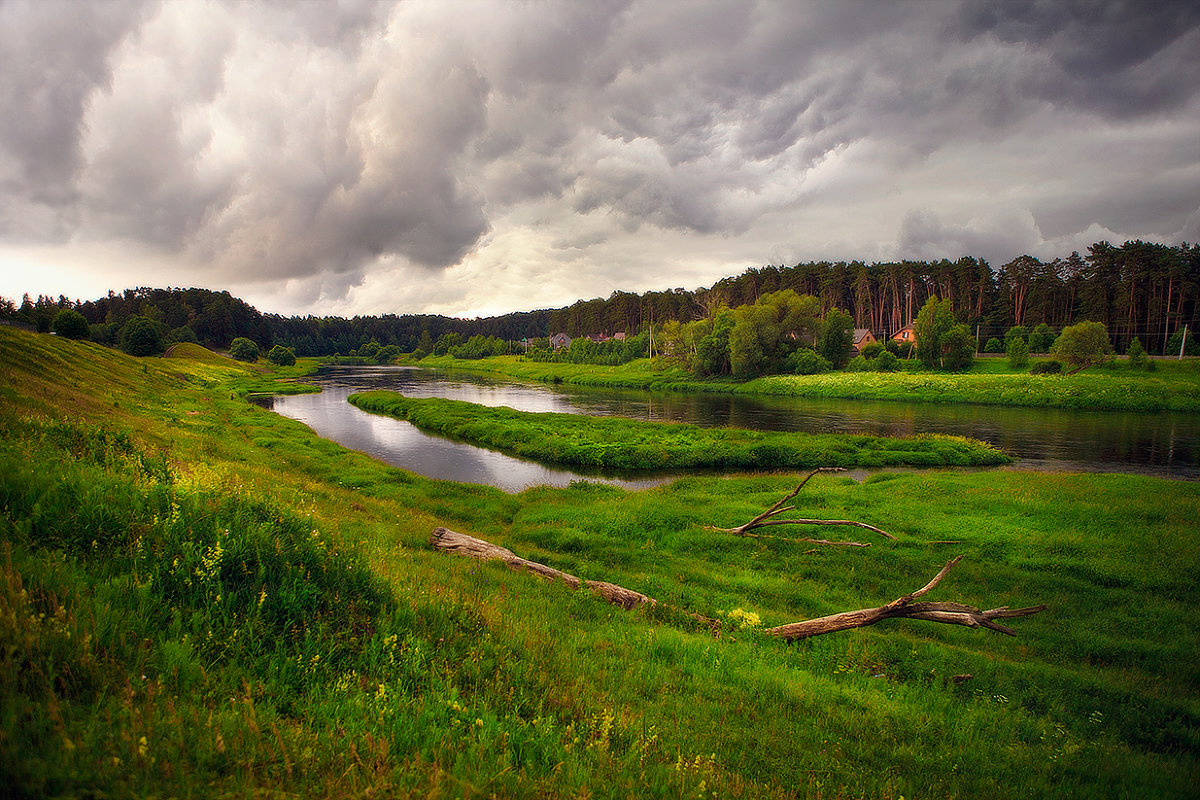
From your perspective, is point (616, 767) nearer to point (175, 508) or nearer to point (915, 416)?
point (175, 508)

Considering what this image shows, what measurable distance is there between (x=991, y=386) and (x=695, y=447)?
5278 cm

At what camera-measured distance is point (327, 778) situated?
127 inches

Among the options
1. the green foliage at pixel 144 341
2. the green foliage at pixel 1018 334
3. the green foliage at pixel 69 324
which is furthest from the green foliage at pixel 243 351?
the green foliage at pixel 1018 334

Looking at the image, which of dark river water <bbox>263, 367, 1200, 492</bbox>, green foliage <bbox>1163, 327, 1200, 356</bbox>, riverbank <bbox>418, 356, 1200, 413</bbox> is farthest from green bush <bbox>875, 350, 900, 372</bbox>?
green foliage <bbox>1163, 327, 1200, 356</bbox>

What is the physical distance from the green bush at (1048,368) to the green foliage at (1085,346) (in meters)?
1.41

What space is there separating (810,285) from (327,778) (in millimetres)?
147787

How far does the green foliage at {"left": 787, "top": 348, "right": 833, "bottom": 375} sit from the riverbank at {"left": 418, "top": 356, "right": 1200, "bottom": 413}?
4.89 meters

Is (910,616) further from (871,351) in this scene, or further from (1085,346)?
(871,351)

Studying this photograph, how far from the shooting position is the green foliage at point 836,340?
91062mm

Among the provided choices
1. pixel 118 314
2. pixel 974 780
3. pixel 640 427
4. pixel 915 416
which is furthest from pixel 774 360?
pixel 118 314

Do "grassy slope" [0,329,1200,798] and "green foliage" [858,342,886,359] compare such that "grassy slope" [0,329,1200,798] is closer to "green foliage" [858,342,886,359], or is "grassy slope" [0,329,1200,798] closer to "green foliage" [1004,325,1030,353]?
"green foliage" [858,342,886,359]

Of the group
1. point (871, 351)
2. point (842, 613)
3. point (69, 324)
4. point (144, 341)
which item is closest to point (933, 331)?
point (871, 351)

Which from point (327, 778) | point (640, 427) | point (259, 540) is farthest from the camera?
point (640, 427)

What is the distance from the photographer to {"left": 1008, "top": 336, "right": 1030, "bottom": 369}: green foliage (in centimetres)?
7575
